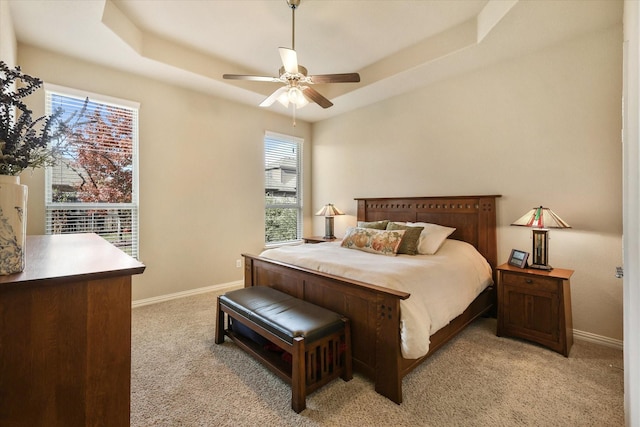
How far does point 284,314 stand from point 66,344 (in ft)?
4.19

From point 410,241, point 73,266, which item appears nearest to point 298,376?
point 73,266

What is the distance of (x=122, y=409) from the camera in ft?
3.18

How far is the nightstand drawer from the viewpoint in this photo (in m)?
2.36

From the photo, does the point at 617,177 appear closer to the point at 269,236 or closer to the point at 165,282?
the point at 269,236

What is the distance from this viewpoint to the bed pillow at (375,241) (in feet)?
9.55

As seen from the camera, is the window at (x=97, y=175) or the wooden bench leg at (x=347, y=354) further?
the window at (x=97, y=175)

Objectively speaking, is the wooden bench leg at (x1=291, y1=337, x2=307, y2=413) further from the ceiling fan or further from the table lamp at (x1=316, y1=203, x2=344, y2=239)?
the table lamp at (x1=316, y1=203, x2=344, y2=239)

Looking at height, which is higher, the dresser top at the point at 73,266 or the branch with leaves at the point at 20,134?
the branch with leaves at the point at 20,134

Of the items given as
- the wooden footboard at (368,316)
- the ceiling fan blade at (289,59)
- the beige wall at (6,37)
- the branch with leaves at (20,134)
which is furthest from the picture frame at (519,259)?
the beige wall at (6,37)

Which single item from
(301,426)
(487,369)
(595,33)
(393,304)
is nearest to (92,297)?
(301,426)

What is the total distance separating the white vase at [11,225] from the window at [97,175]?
2371 millimetres

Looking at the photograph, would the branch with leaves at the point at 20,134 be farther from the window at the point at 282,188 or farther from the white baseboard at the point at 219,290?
the window at the point at 282,188

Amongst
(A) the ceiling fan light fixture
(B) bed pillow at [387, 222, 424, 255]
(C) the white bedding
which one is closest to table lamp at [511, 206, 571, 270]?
(C) the white bedding

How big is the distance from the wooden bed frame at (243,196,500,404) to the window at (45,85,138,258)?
5.54 ft
